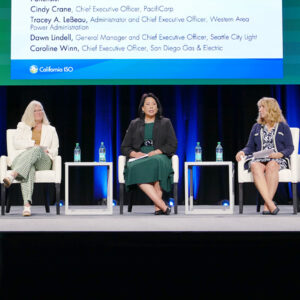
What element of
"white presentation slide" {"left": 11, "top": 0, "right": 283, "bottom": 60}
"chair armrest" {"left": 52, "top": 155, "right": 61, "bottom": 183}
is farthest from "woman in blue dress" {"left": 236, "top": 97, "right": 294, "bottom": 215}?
"chair armrest" {"left": 52, "top": 155, "right": 61, "bottom": 183}

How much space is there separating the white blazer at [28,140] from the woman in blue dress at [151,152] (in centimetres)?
58

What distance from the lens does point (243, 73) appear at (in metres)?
4.94

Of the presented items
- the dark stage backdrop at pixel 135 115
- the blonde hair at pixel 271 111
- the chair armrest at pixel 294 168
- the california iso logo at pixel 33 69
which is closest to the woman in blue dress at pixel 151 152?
the blonde hair at pixel 271 111

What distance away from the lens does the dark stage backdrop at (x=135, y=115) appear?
17.7 feet

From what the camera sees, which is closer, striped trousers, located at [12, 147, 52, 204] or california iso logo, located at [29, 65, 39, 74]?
striped trousers, located at [12, 147, 52, 204]

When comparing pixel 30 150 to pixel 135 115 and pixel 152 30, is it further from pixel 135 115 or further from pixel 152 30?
pixel 152 30

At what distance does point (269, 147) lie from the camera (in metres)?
4.22

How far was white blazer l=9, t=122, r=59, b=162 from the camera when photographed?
4332 millimetres

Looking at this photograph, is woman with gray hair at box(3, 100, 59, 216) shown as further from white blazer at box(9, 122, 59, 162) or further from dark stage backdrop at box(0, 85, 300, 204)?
dark stage backdrop at box(0, 85, 300, 204)

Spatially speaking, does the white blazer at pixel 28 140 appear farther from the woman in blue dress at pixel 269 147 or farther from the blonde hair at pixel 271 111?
the blonde hair at pixel 271 111

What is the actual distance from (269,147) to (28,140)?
185cm

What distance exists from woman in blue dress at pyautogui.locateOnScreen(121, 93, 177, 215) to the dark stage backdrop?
1031 mm
